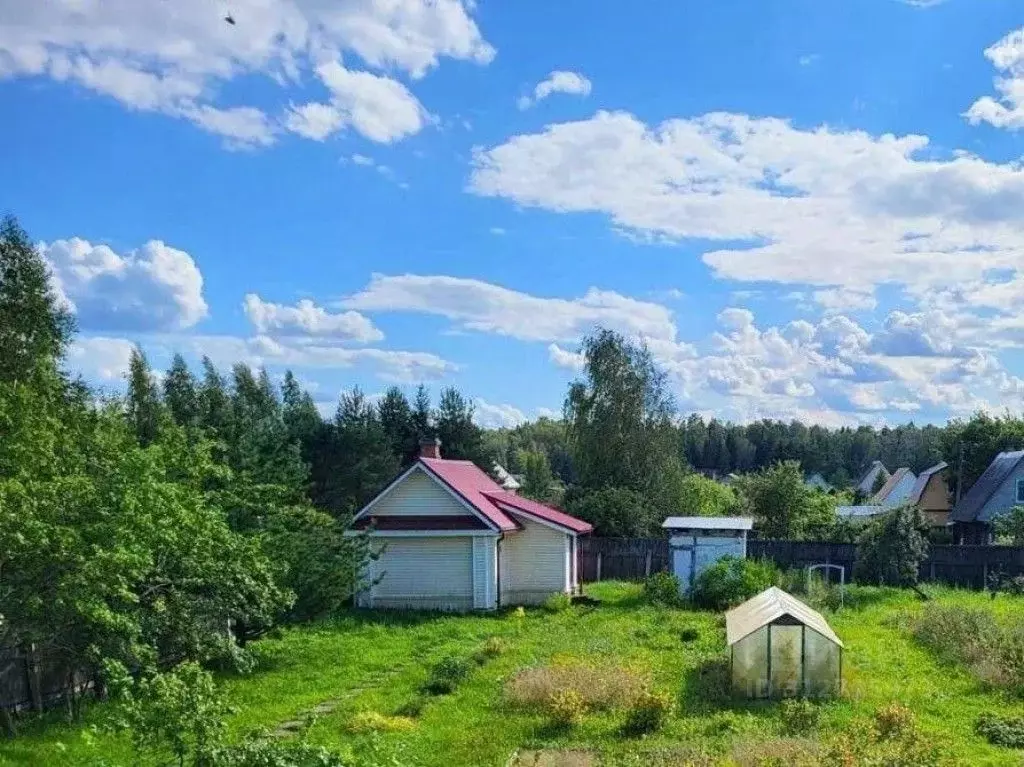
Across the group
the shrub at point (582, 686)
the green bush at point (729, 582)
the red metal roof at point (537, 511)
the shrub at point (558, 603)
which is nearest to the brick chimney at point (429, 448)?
the red metal roof at point (537, 511)

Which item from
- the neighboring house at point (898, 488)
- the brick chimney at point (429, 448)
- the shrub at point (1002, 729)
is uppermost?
the brick chimney at point (429, 448)

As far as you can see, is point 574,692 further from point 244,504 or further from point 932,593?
point 932,593

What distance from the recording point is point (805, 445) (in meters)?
118

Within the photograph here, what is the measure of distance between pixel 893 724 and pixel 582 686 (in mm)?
5107

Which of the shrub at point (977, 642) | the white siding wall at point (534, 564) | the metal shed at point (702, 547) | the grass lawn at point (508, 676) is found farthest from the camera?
the metal shed at point (702, 547)

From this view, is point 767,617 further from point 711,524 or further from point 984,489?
point 984,489

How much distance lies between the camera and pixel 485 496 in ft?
94.0

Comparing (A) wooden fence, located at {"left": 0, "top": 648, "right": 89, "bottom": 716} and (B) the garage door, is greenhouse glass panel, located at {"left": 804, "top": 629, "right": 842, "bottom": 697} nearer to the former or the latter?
(A) wooden fence, located at {"left": 0, "top": 648, "right": 89, "bottom": 716}

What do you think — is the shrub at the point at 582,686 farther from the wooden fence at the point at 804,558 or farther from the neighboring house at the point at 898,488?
the neighboring house at the point at 898,488

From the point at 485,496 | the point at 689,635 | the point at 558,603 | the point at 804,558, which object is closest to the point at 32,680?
the point at 689,635

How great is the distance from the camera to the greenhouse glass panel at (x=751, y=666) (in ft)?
52.1

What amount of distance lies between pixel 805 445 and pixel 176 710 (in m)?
117

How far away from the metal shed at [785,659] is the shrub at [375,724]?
5.66 metres

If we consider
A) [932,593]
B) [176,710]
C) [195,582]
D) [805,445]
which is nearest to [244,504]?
[195,582]
